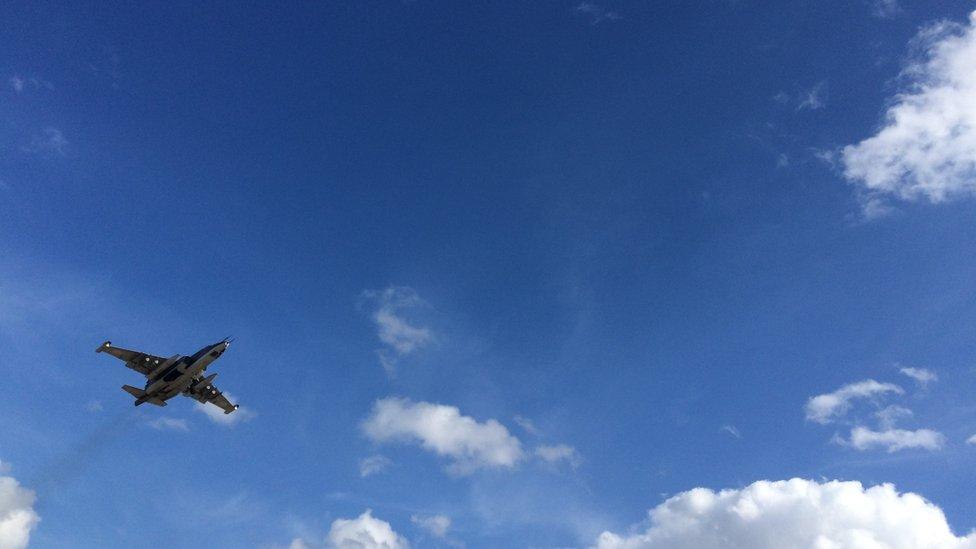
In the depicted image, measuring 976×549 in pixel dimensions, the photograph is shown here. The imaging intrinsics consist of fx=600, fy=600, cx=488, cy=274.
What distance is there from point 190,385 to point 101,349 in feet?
66.5

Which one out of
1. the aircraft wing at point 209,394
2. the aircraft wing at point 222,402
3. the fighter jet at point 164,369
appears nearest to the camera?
the fighter jet at point 164,369

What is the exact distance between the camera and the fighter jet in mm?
129875

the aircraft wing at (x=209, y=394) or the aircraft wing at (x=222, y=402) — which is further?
the aircraft wing at (x=222, y=402)

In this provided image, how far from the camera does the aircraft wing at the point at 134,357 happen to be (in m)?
133

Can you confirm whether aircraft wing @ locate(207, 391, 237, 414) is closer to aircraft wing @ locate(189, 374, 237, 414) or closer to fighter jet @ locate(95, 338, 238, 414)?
aircraft wing @ locate(189, 374, 237, 414)

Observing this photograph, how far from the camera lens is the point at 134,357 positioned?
13338 cm

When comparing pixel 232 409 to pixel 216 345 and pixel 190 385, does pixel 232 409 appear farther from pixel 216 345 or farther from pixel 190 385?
pixel 216 345

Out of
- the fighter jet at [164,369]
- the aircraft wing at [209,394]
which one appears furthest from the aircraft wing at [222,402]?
the fighter jet at [164,369]

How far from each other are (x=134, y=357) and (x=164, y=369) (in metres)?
8.25

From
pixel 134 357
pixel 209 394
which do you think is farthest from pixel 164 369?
pixel 209 394

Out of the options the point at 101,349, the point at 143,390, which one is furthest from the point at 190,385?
the point at 101,349

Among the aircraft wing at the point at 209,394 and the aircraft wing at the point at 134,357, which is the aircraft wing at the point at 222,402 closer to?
the aircraft wing at the point at 209,394

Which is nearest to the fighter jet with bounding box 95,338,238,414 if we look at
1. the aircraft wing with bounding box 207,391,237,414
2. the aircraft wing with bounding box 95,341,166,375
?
the aircraft wing with bounding box 95,341,166,375

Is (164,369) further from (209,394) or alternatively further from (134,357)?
(209,394)
